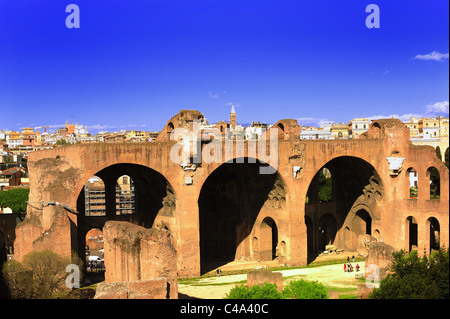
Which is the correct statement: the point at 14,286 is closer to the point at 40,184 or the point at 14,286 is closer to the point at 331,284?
the point at 40,184

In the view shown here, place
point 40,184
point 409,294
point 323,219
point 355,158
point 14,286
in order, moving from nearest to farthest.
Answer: point 409,294 → point 14,286 → point 40,184 → point 355,158 → point 323,219

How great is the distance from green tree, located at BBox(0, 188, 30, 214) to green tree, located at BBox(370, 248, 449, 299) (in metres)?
36.2

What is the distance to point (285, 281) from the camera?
31266 mm

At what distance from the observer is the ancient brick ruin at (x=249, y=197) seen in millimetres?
30562

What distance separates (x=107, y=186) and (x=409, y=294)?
2125cm

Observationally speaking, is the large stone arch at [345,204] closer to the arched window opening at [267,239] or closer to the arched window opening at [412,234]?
the arched window opening at [412,234]

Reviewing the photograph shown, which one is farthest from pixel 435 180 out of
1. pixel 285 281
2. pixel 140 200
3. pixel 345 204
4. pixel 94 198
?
pixel 94 198

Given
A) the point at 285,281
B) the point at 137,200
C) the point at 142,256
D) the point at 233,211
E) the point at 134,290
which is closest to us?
the point at 134,290

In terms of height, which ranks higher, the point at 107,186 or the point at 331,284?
the point at 107,186

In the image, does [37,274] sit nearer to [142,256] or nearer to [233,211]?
[142,256]

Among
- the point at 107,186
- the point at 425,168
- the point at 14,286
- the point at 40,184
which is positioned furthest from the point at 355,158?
the point at 14,286

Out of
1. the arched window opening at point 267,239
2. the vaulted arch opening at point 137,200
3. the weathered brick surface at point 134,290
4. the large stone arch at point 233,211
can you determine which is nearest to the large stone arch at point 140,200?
the vaulted arch opening at point 137,200

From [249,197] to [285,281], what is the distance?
9.23 m
